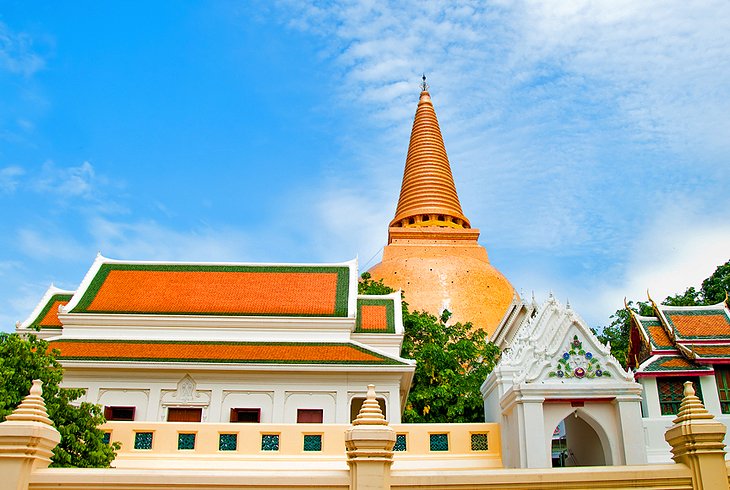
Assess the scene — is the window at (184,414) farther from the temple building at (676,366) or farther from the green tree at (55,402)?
the temple building at (676,366)

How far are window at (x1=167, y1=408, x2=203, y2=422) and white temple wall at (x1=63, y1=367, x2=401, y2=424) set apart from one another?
0.44ft

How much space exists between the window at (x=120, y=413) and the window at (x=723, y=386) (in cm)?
1463

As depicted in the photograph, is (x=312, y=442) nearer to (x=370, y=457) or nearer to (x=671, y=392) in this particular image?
(x=370, y=457)

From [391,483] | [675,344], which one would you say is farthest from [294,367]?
[391,483]

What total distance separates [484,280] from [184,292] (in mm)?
18900

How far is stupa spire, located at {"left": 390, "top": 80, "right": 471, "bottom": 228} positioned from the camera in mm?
44750

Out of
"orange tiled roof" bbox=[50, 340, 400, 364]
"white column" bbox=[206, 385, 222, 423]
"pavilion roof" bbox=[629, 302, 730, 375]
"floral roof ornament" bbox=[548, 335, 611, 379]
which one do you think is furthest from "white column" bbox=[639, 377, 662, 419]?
"white column" bbox=[206, 385, 222, 423]

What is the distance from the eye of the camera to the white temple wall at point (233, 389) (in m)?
18.9

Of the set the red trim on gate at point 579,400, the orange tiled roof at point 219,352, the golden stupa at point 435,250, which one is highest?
the golden stupa at point 435,250

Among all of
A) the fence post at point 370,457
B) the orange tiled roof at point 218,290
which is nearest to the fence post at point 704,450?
the fence post at point 370,457

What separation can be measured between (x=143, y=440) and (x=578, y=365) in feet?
29.7

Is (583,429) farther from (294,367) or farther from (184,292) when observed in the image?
(184,292)

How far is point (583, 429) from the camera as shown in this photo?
16.6 m

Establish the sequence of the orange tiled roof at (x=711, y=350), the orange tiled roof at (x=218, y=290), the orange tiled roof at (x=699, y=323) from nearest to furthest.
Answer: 1. the orange tiled roof at (x=711, y=350)
2. the orange tiled roof at (x=699, y=323)
3. the orange tiled roof at (x=218, y=290)
